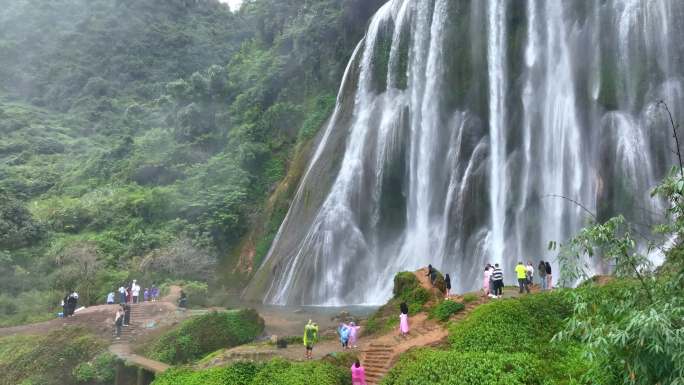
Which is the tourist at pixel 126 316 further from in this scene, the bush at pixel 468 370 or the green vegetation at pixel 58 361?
the bush at pixel 468 370

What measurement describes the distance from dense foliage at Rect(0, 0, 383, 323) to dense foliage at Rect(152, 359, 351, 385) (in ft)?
58.0

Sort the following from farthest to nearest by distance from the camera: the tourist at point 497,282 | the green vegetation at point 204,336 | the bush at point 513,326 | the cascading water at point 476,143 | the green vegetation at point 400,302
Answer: the cascading water at point 476,143 < the green vegetation at point 204,336 < the green vegetation at point 400,302 < the tourist at point 497,282 < the bush at point 513,326

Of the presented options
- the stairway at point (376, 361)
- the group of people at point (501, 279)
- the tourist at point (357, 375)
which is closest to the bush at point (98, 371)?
the stairway at point (376, 361)

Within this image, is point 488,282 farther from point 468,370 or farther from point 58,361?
point 58,361

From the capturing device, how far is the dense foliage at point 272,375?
12844mm

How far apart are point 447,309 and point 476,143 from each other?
60.3ft

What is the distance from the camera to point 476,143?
104ft

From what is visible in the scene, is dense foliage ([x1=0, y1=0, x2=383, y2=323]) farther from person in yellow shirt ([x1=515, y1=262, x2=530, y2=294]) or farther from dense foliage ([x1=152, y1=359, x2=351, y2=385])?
person in yellow shirt ([x1=515, y1=262, x2=530, y2=294])

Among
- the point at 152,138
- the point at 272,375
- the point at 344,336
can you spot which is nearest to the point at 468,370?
the point at 272,375

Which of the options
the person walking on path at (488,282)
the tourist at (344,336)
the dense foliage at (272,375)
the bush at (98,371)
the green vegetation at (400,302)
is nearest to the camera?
the dense foliage at (272,375)

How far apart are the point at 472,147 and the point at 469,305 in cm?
1790

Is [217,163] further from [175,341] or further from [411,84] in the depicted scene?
[175,341]

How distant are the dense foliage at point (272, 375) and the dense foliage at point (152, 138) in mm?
17673

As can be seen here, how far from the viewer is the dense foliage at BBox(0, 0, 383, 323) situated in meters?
35.8
